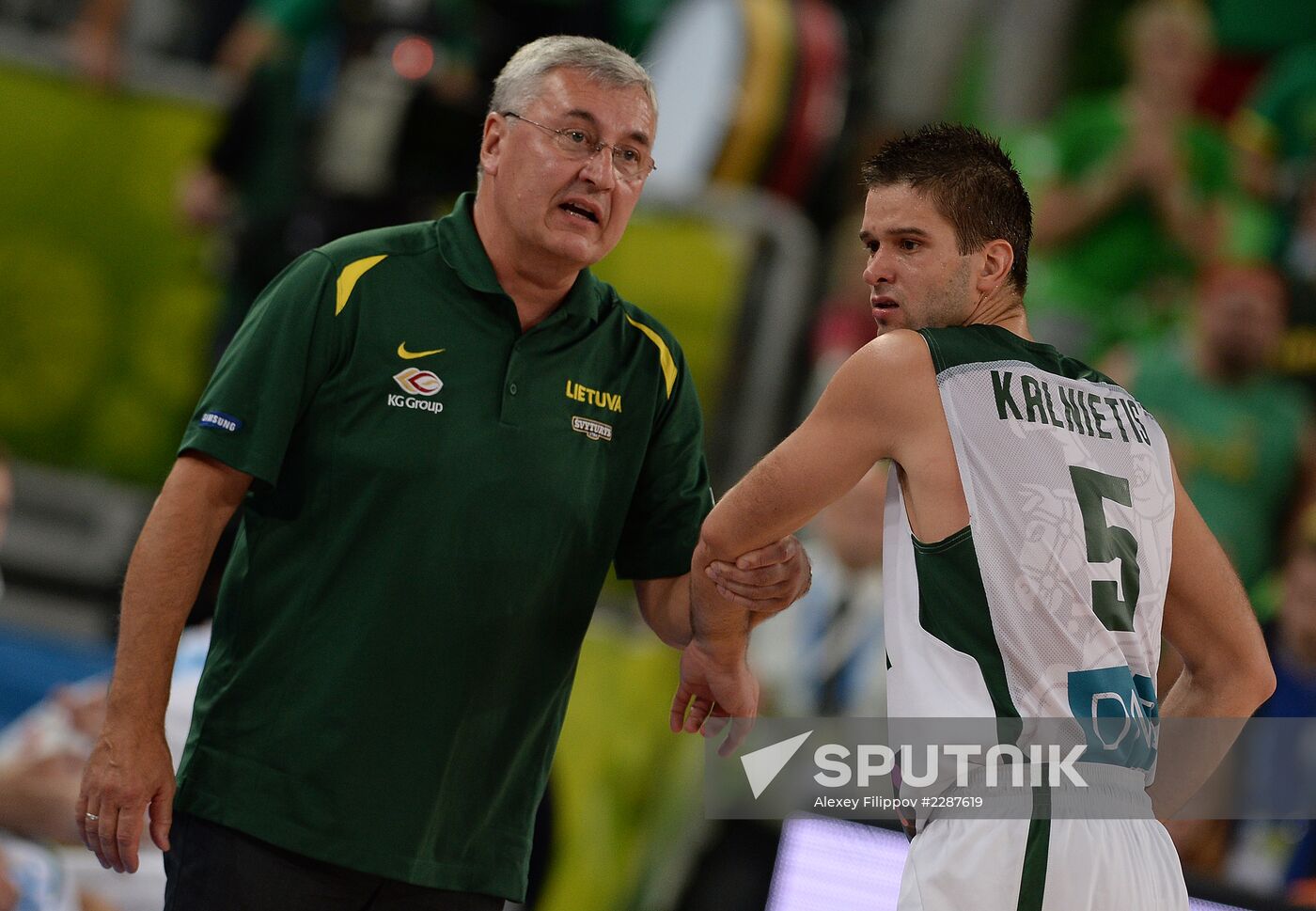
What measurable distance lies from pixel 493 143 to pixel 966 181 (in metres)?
1.06

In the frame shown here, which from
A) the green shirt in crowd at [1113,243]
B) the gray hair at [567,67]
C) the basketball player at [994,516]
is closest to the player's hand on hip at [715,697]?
the basketball player at [994,516]

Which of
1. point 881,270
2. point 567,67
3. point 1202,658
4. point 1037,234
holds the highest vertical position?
point 1037,234

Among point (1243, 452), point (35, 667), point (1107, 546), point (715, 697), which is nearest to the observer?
point (1107, 546)

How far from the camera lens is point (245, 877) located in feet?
9.69

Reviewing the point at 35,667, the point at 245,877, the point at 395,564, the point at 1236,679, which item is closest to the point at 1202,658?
the point at 1236,679

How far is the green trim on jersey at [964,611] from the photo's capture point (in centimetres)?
268

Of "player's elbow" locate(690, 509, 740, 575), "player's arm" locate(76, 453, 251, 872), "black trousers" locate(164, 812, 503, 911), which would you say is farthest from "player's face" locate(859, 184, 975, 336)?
"black trousers" locate(164, 812, 503, 911)

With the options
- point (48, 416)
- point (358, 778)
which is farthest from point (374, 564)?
point (48, 416)

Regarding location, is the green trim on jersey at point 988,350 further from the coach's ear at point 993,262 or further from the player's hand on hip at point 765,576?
the player's hand on hip at point 765,576

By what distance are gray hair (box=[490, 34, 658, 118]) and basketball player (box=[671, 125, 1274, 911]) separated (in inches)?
23.5

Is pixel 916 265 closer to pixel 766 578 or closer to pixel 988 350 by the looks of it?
pixel 988 350

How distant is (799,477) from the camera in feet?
9.37

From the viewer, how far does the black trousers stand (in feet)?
9.69

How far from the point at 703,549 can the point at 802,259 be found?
14.5 feet
